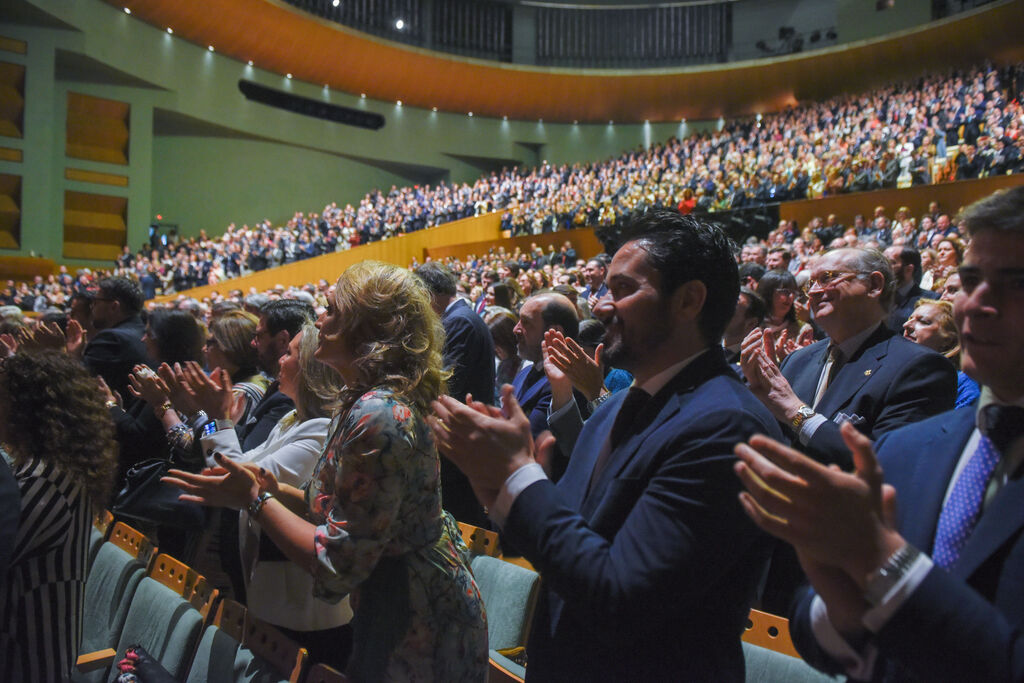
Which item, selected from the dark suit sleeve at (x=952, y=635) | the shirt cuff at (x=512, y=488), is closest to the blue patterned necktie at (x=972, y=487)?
the dark suit sleeve at (x=952, y=635)

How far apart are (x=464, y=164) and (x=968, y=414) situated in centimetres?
2420

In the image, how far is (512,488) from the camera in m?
1.17

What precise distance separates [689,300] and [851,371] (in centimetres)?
117

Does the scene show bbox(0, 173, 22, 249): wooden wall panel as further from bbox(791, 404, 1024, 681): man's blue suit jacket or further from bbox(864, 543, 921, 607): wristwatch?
bbox(864, 543, 921, 607): wristwatch

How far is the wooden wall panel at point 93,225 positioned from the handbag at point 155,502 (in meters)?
17.5

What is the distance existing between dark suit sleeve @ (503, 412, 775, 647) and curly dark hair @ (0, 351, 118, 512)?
133cm

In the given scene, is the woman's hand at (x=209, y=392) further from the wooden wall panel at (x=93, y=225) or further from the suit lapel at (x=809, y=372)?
the wooden wall panel at (x=93, y=225)

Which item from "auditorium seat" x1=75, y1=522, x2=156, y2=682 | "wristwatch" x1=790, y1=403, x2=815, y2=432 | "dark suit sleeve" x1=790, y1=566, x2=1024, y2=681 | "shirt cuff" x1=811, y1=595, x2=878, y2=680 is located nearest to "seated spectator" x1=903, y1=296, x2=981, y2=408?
"wristwatch" x1=790, y1=403, x2=815, y2=432

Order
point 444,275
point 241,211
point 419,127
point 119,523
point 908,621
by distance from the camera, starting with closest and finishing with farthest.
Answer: point 908,621
point 119,523
point 444,275
point 241,211
point 419,127

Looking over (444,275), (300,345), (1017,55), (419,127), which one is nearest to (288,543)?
(300,345)

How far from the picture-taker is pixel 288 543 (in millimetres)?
1476

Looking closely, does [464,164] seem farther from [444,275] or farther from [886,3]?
[444,275]

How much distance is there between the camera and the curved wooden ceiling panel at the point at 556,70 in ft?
56.4

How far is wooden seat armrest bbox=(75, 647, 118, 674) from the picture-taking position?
2242 millimetres
